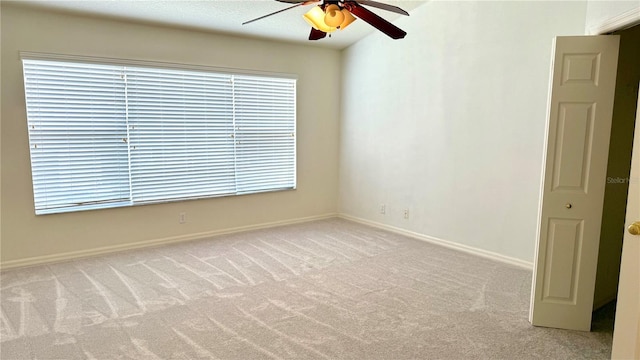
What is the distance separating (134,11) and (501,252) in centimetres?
460

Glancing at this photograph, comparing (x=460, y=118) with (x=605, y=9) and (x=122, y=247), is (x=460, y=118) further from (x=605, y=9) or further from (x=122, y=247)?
(x=122, y=247)

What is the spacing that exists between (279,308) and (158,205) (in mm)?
2424

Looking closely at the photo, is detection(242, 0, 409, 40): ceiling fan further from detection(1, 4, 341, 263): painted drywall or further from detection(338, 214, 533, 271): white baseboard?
detection(338, 214, 533, 271): white baseboard

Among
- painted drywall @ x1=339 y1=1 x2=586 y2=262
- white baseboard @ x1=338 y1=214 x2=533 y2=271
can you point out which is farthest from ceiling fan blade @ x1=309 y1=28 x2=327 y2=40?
white baseboard @ x1=338 y1=214 x2=533 y2=271

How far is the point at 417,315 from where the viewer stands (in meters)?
2.89

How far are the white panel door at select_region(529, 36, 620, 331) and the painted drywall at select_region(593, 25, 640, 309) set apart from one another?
464mm

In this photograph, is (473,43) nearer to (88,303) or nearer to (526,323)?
(526,323)

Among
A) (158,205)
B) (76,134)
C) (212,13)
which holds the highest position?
(212,13)

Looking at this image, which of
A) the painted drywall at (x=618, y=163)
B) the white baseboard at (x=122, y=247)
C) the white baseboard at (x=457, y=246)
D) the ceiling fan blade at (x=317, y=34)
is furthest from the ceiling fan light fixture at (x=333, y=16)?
the white baseboard at (x=122, y=247)

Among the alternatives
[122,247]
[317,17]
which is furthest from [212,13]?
[122,247]

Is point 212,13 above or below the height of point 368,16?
above

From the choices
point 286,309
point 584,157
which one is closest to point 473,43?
point 584,157

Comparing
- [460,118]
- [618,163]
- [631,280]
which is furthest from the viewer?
[460,118]

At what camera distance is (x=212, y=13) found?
4.18 metres
